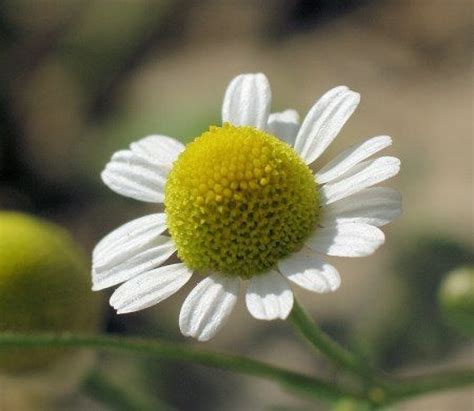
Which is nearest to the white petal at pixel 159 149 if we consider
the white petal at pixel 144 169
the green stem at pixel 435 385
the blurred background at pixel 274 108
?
the white petal at pixel 144 169

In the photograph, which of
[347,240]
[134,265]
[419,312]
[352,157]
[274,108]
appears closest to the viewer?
[347,240]

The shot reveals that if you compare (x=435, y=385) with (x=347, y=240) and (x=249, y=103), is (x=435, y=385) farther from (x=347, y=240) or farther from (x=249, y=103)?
(x=249, y=103)

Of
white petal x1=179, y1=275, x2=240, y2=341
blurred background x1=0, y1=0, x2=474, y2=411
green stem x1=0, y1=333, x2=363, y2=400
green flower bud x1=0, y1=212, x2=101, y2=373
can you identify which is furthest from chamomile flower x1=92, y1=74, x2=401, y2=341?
blurred background x1=0, y1=0, x2=474, y2=411

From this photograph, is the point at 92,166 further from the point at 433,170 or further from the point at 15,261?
the point at 15,261

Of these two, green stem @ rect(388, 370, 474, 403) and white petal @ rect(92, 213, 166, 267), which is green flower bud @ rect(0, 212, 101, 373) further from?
green stem @ rect(388, 370, 474, 403)

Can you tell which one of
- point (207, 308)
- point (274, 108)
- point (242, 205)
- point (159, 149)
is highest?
point (274, 108)

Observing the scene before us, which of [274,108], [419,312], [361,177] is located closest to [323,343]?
[361,177]
